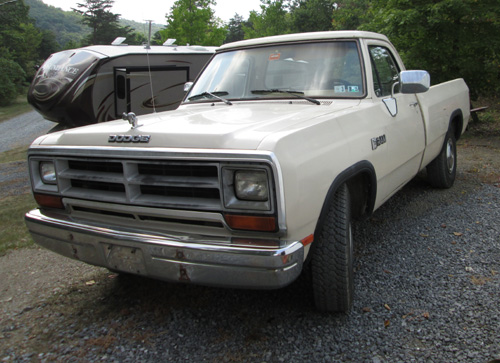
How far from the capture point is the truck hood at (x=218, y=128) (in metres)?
2.37

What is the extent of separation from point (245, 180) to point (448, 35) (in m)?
9.12

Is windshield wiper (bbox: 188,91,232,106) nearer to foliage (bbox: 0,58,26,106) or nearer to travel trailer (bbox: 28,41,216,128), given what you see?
travel trailer (bbox: 28,41,216,128)

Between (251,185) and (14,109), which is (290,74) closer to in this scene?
(251,185)

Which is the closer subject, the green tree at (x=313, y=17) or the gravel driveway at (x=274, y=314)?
the gravel driveway at (x=274, y=314)

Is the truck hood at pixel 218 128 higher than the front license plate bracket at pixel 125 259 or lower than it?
higher

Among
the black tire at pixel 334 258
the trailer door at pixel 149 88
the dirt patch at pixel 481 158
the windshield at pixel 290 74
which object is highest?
the windshield at pixel 290 74

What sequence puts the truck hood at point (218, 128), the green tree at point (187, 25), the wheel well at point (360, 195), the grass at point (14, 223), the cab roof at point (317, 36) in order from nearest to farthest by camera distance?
the truck hood at point (218, 128) < the wheel well at point (360, 195) < the cab roof at point (317, 36) < the grass at point (14, 223) < the green tree at point (187, 25)

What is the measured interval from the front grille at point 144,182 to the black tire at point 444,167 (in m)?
3.78

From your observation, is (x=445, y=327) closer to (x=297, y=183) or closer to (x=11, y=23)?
(x=297, y=183)

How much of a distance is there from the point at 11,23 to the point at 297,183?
43.8 m

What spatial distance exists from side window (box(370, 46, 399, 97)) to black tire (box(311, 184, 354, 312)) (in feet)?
4.77

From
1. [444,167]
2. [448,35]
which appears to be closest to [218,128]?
[444,167]

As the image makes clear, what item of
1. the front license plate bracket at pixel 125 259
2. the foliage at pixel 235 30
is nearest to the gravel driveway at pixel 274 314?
the front license plate bracket at pixel 125 259

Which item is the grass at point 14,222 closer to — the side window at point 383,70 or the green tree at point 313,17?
the side window at point 383,70
